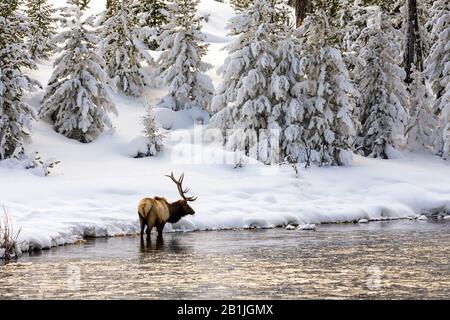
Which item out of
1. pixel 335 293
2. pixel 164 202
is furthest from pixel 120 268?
pixel 164 202

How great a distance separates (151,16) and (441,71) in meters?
15.2

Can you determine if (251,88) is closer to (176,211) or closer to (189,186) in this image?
(189,186)

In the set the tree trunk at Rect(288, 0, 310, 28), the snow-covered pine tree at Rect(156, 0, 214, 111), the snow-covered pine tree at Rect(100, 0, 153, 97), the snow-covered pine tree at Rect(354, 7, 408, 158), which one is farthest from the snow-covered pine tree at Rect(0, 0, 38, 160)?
the snow-covered pine tree at Rect(354, 7, 408, 158)

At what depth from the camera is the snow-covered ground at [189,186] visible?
806 inches

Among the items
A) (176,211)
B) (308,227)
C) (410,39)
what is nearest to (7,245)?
(176,211)

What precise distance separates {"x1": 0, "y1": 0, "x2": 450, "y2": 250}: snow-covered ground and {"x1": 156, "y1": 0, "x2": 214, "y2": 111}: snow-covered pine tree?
3.33ft

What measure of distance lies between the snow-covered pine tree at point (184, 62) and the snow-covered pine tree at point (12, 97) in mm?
8337

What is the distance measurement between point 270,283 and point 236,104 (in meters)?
19.6

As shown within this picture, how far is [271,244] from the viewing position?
17828mm

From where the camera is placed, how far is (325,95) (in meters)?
31.6

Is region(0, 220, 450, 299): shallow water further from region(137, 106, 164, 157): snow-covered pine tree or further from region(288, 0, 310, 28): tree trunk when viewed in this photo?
region(288, 0, 310, 28): tree trunk

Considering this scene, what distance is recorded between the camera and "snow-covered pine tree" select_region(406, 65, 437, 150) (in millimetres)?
36531
